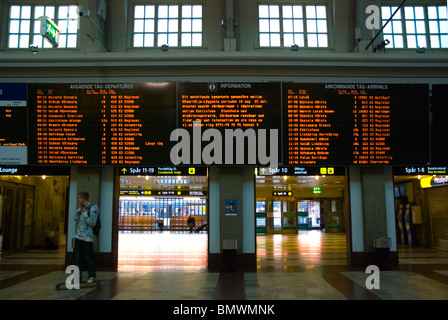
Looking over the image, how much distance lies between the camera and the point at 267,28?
11.4 m

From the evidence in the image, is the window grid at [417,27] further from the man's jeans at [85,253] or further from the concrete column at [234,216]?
the man's jeans at [85,253]

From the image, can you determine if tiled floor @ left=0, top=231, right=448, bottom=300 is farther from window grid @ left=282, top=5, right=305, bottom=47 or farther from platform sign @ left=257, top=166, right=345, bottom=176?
window grid @ left=282, top=5, right=305, bottom=47

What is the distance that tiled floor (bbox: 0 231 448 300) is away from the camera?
23.0 feet

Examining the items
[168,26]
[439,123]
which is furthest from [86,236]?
[439,123]

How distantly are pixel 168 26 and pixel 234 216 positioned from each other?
231 inches

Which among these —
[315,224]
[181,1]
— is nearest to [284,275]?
[181,1]

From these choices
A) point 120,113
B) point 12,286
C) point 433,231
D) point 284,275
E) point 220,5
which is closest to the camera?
point 12,286

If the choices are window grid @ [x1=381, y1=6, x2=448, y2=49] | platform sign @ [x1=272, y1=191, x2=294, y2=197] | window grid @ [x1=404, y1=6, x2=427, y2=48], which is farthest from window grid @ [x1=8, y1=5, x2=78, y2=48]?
platform sign @ [x1=272, y1=191, x2=294, y2=197]

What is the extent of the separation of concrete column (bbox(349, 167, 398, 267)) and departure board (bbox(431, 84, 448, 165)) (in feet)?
4.07

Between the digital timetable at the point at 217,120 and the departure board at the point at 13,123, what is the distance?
0.02m

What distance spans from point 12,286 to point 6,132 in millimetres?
3851

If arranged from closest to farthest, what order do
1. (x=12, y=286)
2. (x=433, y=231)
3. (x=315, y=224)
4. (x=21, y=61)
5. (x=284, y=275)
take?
1. (x=12, y=286)
2. (x=284, y=275)
3. (x=21, y=61)
4. (x=433, y=231)
5. (x=315, y=224)

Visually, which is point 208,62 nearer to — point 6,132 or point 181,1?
point 181,1

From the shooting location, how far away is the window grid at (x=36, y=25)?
11.3 meters
